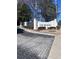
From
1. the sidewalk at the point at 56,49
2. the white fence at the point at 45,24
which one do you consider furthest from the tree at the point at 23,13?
the sidewalk at the point at 56,49

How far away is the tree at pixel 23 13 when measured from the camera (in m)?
2.10

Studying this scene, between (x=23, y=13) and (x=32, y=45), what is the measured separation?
367 millimetres

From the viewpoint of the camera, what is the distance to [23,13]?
2109 mm

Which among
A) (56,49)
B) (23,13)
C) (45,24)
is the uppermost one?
(23,13)

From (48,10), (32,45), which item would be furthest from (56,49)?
(48,10)

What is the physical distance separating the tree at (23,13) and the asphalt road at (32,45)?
0.15m

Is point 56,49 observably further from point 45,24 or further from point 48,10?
point 48,10

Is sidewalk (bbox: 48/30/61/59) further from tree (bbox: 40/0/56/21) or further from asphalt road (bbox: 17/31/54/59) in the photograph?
tree (bbox: 40/0/56/21)

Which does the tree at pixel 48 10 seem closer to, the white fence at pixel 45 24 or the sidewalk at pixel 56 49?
the white fence at pixel 45 24

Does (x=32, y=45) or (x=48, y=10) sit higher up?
(x=48, y=10)

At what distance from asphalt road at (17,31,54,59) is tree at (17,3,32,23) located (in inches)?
6.1

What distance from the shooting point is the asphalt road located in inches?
83.1
